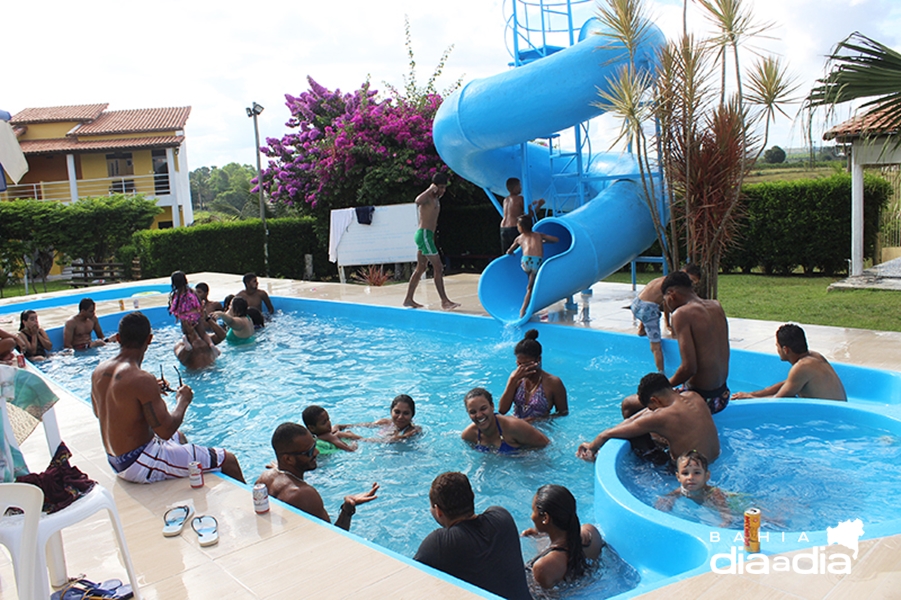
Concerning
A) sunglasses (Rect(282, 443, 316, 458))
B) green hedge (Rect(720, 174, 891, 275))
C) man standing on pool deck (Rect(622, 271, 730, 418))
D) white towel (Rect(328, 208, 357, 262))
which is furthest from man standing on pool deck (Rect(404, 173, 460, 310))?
sunglasses (Rect(282, 443, 316, 458))

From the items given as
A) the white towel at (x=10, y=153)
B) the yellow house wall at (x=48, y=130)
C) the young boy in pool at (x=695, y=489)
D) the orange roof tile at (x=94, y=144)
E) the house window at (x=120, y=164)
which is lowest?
the young boy in pool at (x=695, y=489)

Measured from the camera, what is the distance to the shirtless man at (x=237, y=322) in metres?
10.5

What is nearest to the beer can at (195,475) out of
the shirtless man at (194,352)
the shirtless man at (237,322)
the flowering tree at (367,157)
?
the shirtless man at (194,352)

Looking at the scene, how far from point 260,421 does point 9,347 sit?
2.39 metres

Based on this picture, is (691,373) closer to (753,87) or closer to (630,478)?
(630,478)

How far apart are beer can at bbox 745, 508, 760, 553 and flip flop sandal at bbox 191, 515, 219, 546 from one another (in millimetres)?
2597

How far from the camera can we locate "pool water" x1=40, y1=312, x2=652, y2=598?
5.04 metres

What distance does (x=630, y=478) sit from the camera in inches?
183

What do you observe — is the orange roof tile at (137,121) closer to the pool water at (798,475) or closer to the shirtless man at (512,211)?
the shirtless man at (512,211)

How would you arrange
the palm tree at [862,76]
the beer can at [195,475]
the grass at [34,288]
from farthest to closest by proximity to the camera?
the grass at [34,288], the palm tree at [862,76], the beer can at [195,475]

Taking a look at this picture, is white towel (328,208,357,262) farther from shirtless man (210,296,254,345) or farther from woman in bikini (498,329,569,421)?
woman in bikini (498,329,569,421)

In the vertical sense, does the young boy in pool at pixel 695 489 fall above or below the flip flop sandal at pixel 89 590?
below

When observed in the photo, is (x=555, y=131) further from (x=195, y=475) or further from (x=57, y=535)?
(x=57, y=535)

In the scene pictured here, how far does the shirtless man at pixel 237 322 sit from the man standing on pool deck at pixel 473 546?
314 inches
